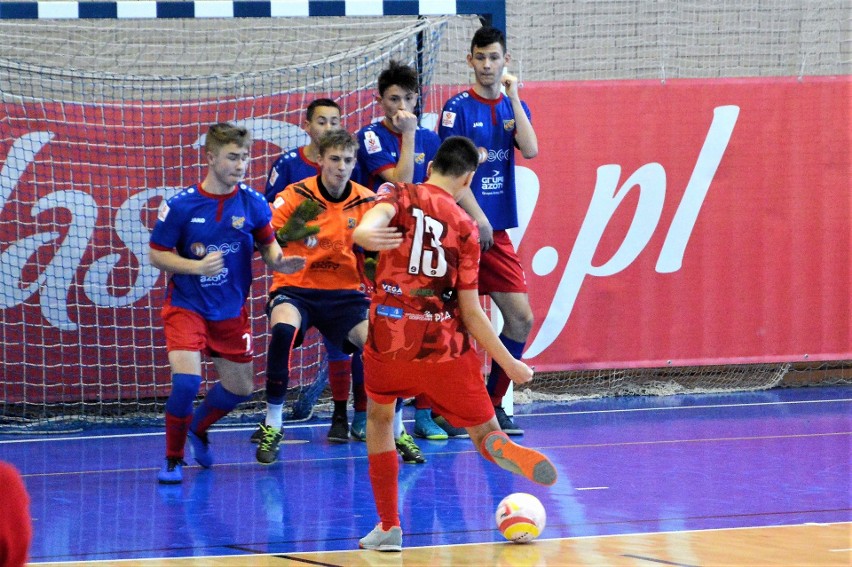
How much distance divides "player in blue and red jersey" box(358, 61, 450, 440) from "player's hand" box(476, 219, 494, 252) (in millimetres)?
530

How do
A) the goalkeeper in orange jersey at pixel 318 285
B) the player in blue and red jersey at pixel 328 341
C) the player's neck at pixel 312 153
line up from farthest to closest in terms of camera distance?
the player's neck at pixel 312 153, the player in blue and red jersey at pixel 328 341, the goalkeeper in orange jersey at pixel 318 285

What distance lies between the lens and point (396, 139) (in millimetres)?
7789

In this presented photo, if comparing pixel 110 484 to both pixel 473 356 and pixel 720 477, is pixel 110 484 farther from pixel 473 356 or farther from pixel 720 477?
pixel 720 477

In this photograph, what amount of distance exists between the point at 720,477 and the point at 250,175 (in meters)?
4.40

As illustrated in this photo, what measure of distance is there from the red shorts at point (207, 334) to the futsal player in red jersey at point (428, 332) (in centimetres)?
195

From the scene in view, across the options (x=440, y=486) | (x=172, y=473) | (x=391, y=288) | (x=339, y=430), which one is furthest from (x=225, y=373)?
(x=391, y=288)

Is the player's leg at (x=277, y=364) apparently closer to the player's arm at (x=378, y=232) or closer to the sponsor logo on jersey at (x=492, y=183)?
the sponsor logo on jersey at (x=492, y=183)

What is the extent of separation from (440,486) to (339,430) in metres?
1.75

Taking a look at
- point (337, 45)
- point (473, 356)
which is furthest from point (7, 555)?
point (337, 45)

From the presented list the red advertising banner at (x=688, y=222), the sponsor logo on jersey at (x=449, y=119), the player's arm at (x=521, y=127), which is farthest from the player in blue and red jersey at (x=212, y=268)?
the red advertising banner at (x=688, y=222)

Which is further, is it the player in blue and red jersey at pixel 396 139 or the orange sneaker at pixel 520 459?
the player in blue and red jersey at pixel 396 139

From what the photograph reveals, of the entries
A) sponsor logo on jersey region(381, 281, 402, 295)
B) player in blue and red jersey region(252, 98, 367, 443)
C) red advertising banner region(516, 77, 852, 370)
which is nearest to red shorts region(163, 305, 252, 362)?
player in blue and red jersey region(252, 98, 367, 443)

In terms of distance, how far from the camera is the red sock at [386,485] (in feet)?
16.4

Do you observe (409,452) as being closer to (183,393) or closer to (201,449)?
(201,449)
